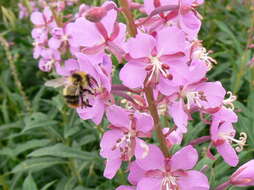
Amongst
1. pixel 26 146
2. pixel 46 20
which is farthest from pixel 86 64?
pixel 46 20

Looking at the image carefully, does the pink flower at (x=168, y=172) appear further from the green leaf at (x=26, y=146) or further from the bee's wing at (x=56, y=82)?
the green leaf at (x=26, y=146)

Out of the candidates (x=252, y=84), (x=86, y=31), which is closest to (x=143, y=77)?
(x=86, y=31)

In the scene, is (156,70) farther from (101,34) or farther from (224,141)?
(224,141)

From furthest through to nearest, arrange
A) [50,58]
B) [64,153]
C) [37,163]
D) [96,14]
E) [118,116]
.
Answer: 1. [50,58]
2. [37,163]
3. [64,153]
4. [118,116]
5. [96,14]

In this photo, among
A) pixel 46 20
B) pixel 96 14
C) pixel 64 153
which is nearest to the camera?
pixel 96 14

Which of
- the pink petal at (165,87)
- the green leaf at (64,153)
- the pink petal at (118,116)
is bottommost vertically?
the green leaf at (64,153)

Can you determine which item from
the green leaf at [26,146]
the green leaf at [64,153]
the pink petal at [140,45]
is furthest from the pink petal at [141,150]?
the green leaf at [26,146]

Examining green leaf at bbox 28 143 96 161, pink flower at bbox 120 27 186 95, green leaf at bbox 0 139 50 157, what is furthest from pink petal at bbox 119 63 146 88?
green leaf at bbox 0 139 50 157
